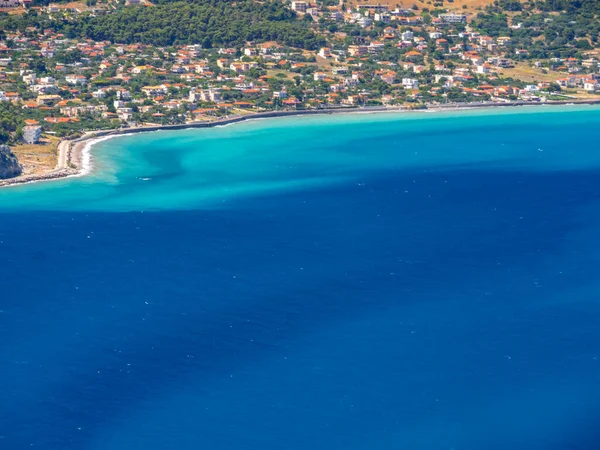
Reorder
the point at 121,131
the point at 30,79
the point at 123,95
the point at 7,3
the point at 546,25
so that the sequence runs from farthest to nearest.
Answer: the point at 546,25
the point at 7,3
the point at 30,79
the point at 123,95
the point at 121,131

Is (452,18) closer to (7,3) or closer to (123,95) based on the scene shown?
(123,95)

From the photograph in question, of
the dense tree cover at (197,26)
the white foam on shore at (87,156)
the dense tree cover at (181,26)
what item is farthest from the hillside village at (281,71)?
the white foam on shore at (87,156)

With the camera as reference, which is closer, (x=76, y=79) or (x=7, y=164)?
(x=7, y=164)

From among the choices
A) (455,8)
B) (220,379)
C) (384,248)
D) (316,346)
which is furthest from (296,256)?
(455,8)

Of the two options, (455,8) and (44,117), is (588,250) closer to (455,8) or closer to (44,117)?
(44,117)

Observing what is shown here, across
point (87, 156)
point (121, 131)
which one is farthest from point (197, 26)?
point (87, 156)

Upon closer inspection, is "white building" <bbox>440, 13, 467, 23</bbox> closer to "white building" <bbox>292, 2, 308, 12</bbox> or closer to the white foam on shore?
"white building" <bbox>292, 2, 308, 12</bbox>
